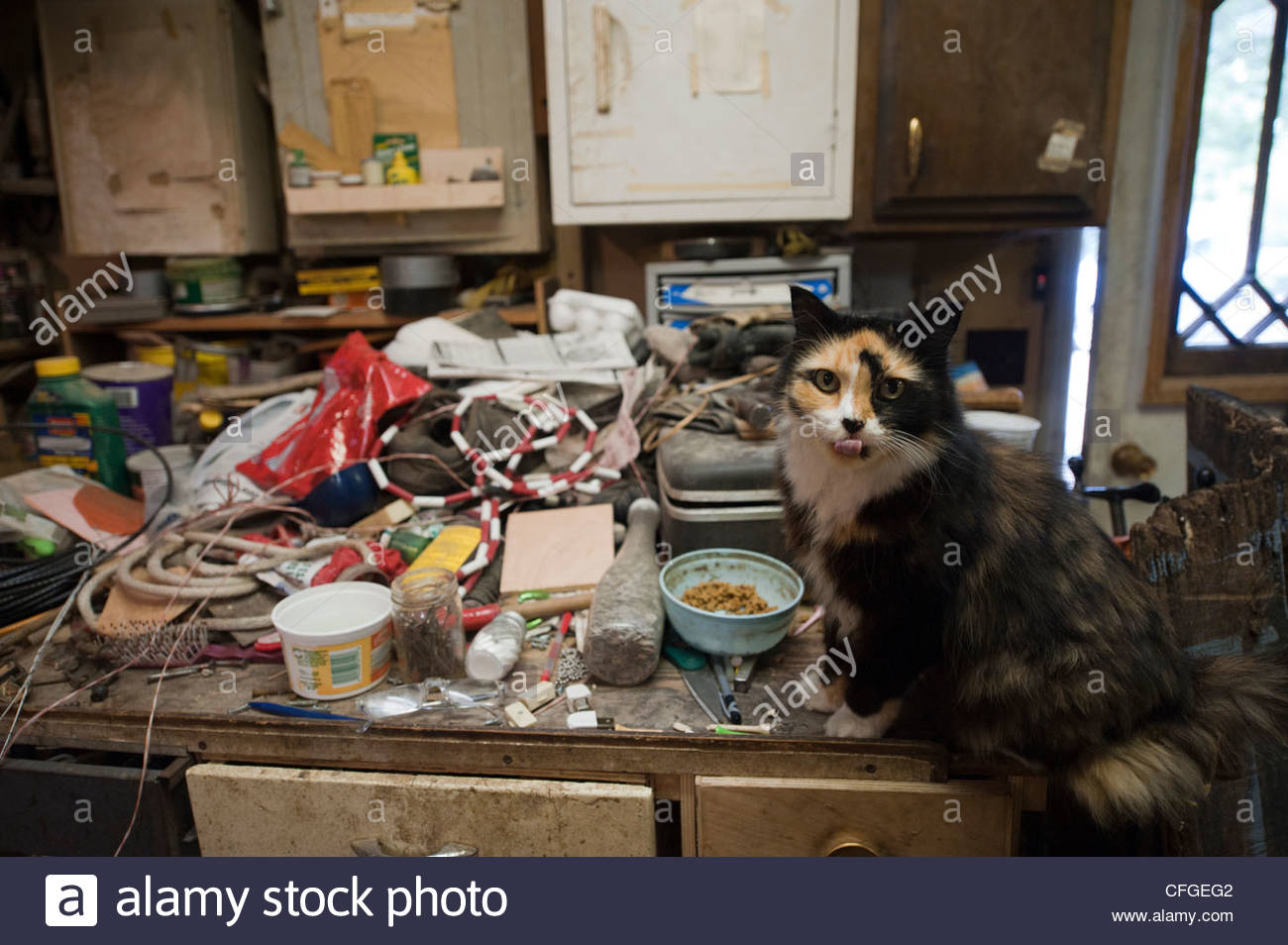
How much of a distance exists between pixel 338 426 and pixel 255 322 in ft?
2.80

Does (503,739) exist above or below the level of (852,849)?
above

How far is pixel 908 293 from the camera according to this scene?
2373 mm

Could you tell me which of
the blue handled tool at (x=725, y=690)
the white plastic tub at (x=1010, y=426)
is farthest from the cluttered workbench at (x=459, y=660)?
the white plastic tub at (x=1010, y=426)

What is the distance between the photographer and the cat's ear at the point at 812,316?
0.96 metres

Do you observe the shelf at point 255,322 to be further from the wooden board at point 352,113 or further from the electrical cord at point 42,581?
the electrical cord at point 42,581

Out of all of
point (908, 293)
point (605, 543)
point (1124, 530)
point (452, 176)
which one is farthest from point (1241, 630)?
point (452, 176)

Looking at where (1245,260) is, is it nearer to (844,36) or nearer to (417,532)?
(844,36)

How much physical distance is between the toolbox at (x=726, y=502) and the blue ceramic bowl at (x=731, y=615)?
0.04 metres

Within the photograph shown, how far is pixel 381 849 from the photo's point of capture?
1048 mm

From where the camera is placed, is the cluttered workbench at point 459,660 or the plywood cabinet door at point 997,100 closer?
the cluttered workbench at point 459,660

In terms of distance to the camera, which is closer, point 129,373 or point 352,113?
point 129,373

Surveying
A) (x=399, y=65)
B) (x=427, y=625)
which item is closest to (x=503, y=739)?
(x=427, y=625)

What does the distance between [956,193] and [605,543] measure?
1.25m

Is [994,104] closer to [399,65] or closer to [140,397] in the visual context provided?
[399,65]
